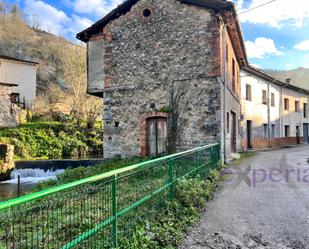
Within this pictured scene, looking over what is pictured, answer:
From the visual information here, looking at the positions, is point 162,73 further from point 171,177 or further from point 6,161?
point 6,161

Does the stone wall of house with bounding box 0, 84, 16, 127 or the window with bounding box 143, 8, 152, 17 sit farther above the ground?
the window with bounding box 143, 8, 152, 17

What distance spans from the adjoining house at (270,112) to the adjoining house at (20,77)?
66.9 feet

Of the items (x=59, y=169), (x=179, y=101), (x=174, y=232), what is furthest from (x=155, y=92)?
(x=174, y=232)

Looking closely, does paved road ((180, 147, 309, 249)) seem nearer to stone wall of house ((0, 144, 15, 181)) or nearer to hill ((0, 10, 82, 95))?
stone wall of house ((0, 144, 15, 181))

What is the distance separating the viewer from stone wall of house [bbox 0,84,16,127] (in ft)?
80.3

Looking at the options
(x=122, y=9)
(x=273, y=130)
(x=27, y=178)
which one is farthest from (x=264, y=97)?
(x=27, y=178)

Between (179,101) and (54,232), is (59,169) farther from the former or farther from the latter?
(54,232)

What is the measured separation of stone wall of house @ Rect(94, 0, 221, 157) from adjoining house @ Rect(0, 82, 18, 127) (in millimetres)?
13823

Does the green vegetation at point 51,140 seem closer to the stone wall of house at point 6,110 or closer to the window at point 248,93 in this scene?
the stone wall of house at point 6,110

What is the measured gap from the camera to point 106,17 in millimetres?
14359

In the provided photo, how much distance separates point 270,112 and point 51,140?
17.1m

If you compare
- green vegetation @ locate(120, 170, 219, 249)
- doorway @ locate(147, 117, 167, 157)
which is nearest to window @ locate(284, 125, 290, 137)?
doorway @ locate(147, 117, 167, 157)

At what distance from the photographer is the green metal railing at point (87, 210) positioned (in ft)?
10.0

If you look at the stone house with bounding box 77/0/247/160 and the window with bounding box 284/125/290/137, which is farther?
the window with bounding box 284/125/290/137
